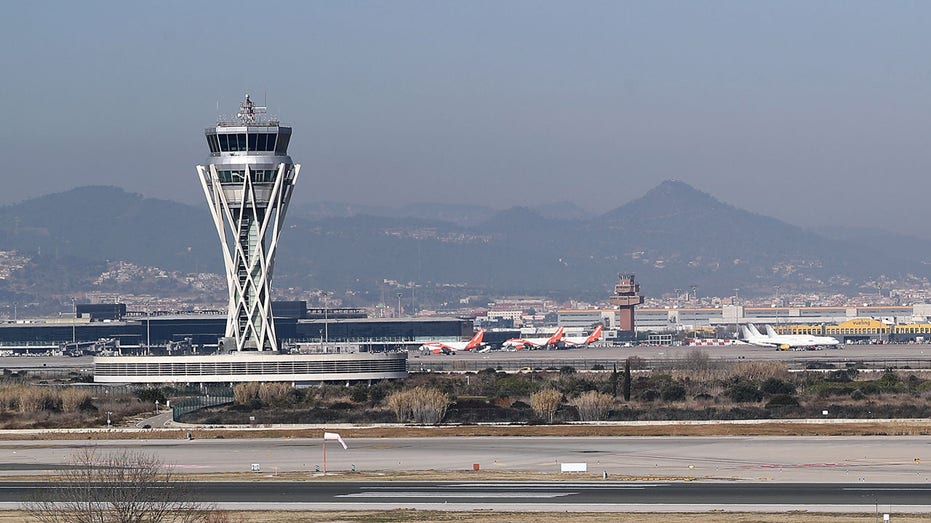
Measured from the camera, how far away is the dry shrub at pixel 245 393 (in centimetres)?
11947

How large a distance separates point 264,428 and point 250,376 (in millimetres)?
40801

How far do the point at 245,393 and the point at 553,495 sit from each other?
68.0 meters

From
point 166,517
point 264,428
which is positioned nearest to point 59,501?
point 166,517

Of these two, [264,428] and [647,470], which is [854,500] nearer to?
[647,470]

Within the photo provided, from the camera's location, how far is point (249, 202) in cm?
13450

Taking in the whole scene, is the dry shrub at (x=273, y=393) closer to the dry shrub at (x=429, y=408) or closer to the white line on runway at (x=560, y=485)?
the dry shrub at (x=429, y=408)

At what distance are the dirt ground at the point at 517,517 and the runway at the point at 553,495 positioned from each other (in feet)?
5.40

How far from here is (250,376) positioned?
136m

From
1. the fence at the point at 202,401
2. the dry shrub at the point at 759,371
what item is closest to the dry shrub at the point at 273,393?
the fence at the point at 202,401

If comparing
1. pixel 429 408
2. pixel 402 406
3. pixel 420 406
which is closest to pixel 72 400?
pixel 402 406

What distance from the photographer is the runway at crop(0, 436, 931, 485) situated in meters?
64.2

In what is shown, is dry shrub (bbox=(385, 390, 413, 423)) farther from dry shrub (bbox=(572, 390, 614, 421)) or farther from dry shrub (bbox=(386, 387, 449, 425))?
dry shrub (bbox=(572, 390, 614, 421))

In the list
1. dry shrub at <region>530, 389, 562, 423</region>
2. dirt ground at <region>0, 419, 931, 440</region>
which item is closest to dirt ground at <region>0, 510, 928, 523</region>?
dirt ground at <region>0, 419, 931, 440</region>

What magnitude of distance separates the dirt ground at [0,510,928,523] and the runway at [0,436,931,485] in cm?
1118
